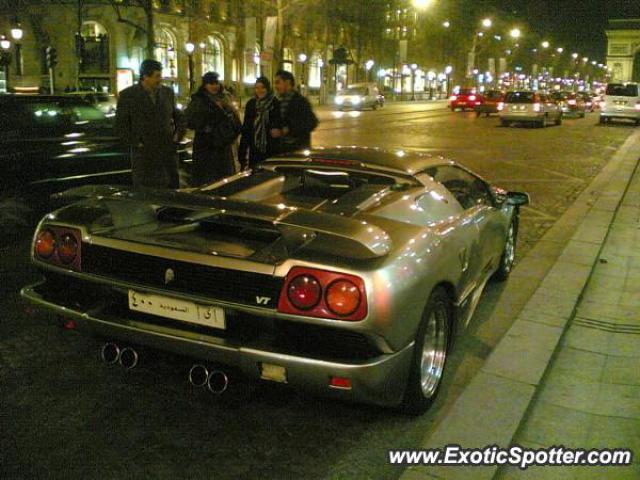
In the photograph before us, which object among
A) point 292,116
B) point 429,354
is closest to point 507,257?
point 292,116

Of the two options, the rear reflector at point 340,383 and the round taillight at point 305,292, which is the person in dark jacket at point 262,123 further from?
the rear reflector at point 340,383

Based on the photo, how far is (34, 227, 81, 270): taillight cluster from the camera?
3.69 meters

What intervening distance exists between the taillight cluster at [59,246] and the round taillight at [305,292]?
1214 millimetres

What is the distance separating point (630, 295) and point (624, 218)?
4.06 metres

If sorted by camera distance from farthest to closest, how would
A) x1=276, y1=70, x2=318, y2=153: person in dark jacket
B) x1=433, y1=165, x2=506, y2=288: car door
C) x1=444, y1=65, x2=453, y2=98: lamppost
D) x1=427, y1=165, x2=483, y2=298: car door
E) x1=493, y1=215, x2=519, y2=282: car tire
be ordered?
1. x1=444, y1=65, x2=453, y2=98: lamppost
2. x1=276, y1=70, x2=318, y2=153: person in dark jacket
3. x1=493, y1=215, x2=519, y2=282: car tire
4. x1=433, y1=165, x2=506, y2=288: car door
5. x1=427, y1=165, x2=483, y2=298: car door

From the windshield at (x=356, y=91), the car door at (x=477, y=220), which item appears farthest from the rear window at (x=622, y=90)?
the car door at (x=477, y=220)

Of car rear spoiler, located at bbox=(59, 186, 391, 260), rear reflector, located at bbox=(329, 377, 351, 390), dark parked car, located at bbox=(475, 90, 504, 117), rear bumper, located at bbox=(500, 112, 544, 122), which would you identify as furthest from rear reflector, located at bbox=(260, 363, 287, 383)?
dark parked car, located at bbox=(475, 90, 504, 117)

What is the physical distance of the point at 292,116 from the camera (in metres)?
7.03

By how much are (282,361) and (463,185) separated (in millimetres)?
2613

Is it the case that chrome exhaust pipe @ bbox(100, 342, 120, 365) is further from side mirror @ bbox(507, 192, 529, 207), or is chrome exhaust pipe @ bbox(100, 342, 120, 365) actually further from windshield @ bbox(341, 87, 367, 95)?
windshield @ bbox(341, 87, 367, 95)

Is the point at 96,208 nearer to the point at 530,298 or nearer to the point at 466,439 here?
the point at 466,439

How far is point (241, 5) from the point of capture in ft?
183

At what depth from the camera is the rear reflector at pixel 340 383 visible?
10.5ft

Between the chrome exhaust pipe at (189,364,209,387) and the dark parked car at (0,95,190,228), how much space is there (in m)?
5.26
